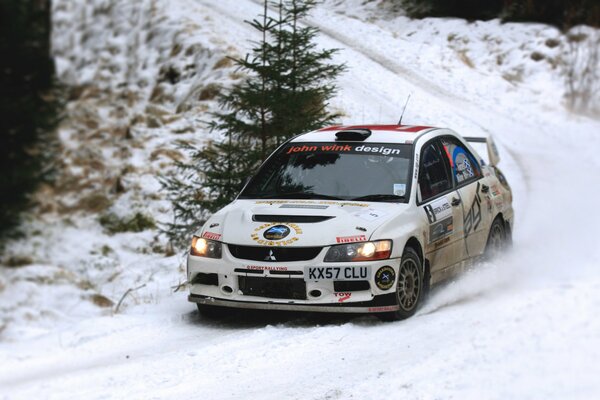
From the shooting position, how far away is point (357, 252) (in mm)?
6828

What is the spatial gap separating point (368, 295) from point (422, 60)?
59.1ft

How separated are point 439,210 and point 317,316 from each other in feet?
4.94

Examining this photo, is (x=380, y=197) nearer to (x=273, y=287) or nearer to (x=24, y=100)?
(x=273, y=287)

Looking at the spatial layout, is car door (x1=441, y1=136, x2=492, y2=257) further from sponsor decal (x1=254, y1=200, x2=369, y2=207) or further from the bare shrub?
the bare shrub

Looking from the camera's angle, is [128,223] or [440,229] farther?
[128,223]

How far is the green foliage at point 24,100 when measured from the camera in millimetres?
3787

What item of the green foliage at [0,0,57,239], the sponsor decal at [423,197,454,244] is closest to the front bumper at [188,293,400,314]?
the sponsor decal at [423,197,454,244]

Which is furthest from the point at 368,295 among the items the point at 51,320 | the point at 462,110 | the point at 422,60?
the point at 422,60

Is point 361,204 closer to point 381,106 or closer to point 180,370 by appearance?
point 180,370

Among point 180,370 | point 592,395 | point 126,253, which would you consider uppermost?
point 592,395

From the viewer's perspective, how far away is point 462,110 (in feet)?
66.1

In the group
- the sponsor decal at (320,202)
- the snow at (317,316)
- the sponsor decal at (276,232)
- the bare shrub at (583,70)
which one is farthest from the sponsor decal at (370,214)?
the bare shrub at (583,70)

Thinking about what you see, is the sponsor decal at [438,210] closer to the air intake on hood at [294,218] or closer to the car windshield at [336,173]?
the car windshield at [336,173]

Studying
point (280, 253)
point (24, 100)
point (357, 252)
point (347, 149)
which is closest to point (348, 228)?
point (357, 252)
